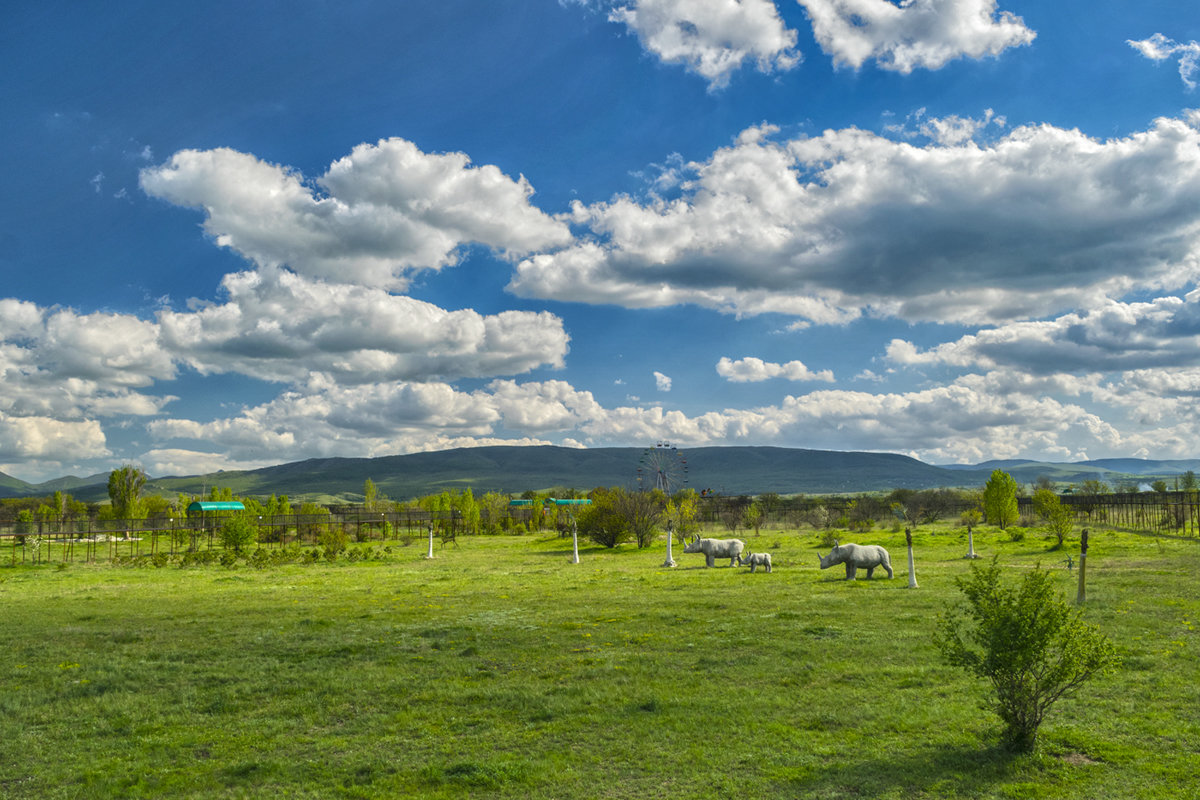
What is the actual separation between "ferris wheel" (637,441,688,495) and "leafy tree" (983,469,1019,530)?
43.6 meters

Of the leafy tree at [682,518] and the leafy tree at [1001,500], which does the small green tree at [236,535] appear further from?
the leafy tree at [1001,500]

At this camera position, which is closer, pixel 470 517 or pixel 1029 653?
pixel 1029 653

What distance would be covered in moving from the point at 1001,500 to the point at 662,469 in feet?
161

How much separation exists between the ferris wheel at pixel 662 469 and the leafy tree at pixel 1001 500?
43608 mm

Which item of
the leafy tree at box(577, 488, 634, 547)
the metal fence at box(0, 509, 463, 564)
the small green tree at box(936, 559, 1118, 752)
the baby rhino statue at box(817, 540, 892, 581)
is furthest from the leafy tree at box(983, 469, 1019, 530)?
the small green tree at box(936, 559, 1118, 752)

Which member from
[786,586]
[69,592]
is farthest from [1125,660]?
[69,592]

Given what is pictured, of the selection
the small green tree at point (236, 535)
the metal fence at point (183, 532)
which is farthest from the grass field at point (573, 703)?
the metal fence at point (183, 532)

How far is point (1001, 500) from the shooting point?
5822 centimetres

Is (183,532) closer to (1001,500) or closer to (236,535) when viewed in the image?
(236,535)

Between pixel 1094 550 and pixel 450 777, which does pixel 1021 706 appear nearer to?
pixel 450 777

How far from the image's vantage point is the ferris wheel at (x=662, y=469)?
97.8 metres

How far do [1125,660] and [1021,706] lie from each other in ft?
16.9

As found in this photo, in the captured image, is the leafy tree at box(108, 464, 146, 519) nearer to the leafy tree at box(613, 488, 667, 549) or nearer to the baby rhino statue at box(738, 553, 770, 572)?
the leafy tree at box(613, 488, 667, 549)

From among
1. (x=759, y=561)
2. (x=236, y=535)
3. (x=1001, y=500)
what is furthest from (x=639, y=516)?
(x=1001, y=500)
